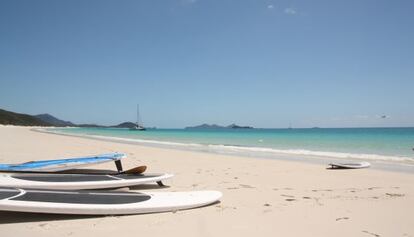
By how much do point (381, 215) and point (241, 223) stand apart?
2.09 meters

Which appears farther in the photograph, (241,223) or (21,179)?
(21,179)

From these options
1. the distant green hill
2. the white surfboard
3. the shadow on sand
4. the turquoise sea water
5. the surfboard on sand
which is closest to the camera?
the surfboard on sand

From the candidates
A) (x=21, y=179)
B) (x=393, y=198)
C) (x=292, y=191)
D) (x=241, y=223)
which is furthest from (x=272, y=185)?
(x=21, y=179)

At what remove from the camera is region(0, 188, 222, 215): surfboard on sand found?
166 inches

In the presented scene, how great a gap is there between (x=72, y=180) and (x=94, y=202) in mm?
1617

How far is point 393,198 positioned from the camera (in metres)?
6.19

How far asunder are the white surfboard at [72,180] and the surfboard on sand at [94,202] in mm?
780

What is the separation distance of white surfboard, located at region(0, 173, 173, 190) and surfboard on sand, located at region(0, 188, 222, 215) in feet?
2.56

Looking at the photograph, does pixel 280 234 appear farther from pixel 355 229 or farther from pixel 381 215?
pixel 381 215

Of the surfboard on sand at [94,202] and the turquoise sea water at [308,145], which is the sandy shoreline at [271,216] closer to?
the surfboard on sand at [94,202]

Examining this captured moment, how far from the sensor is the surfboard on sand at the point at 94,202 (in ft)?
13.8

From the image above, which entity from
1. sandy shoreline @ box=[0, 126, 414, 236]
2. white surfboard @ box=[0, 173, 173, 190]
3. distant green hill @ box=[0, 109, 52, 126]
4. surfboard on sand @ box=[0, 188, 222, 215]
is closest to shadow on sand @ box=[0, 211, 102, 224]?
sandy shoreline @ box=[0, 126, 414, 236]

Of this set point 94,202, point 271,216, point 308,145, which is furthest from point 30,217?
point 308,145

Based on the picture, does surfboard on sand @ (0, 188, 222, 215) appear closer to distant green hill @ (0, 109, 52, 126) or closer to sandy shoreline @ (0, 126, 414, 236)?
sandy shoreline @ (0, 126, 414, 236)
